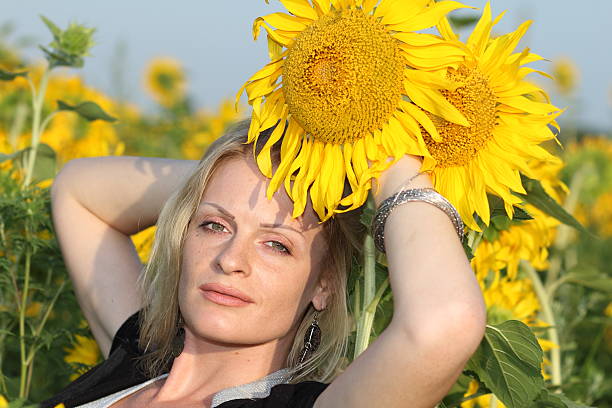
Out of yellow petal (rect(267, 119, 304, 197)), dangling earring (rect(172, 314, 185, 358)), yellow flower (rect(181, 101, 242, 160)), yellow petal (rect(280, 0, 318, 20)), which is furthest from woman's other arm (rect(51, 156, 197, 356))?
yellow flower (rect(181, 101, 242, 160))

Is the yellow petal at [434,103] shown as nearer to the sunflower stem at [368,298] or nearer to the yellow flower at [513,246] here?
the sunflower stem at [368,298]

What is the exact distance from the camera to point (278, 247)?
174cm

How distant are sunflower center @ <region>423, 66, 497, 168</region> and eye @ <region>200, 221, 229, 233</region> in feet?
1.66

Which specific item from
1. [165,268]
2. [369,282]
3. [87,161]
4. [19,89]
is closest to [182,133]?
[19,89]

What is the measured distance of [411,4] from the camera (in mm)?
1403

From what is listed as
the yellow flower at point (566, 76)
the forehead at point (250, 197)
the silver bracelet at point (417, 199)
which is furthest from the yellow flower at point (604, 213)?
the silver bracelet at point (417, 199)

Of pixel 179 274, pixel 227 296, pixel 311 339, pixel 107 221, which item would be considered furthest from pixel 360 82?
pixel 107 221

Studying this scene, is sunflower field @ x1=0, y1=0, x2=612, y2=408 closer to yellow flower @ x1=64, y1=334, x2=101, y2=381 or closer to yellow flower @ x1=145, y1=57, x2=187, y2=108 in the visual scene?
yellow flower @ x1=64, y1=334, x2=101, y2=381

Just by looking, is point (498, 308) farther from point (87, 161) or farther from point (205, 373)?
point (87, 161)

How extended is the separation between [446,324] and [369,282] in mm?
262

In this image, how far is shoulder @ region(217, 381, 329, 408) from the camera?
5.34ft

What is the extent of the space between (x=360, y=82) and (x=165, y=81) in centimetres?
636

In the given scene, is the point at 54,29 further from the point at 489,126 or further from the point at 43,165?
the point at 489,126

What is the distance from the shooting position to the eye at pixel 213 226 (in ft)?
5.91
